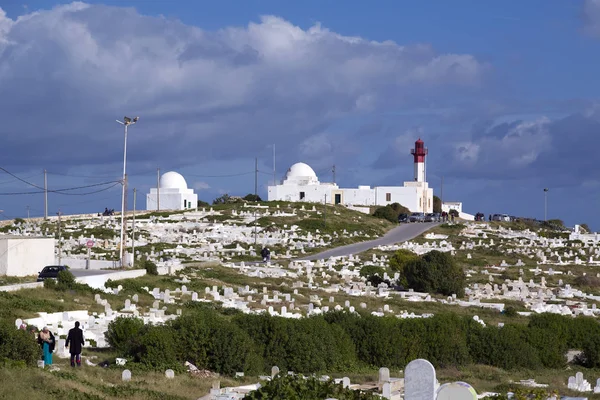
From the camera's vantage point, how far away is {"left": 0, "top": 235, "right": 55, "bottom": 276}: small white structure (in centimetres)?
3744

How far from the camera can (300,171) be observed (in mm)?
104625

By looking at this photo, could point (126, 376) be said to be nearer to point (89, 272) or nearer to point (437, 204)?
point (89, 272)

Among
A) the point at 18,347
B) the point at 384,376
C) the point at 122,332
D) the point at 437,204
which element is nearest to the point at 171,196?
the point at 437,204

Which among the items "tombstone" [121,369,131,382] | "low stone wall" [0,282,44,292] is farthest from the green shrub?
"low stone wall" [0,282,44,292]

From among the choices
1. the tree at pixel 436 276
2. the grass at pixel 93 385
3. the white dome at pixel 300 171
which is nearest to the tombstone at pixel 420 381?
the grass at pixel 93 385

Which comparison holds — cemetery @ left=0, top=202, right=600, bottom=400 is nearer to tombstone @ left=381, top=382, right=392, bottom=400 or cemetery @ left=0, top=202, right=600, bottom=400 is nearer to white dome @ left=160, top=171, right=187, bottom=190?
tombstone @ left=381, top=382, right=392, bottom=400

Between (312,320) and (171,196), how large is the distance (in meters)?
70.5

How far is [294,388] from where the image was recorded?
46.3ft

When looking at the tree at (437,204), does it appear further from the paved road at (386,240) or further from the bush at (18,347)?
the bush at (18,347)

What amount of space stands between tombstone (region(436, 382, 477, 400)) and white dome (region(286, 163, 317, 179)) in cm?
9142

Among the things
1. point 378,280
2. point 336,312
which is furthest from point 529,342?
point 378,280

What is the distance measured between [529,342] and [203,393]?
12.7 meters

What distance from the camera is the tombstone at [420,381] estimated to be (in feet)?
43.2

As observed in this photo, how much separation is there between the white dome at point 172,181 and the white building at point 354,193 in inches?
398
